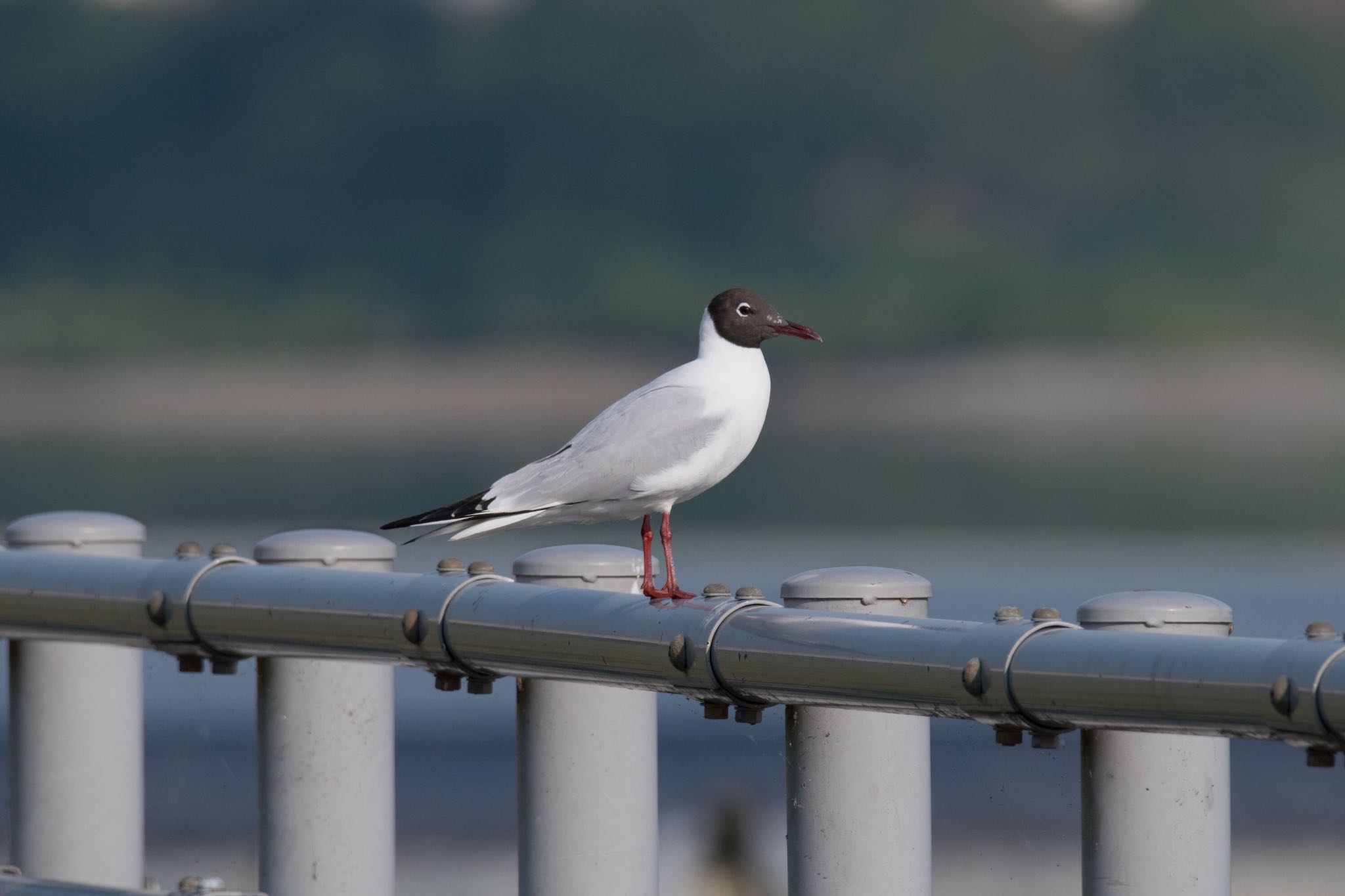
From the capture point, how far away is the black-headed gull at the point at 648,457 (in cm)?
438

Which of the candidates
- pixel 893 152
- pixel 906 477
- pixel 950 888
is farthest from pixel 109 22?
pixel 950 888

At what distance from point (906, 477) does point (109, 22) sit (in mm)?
Result: 94540

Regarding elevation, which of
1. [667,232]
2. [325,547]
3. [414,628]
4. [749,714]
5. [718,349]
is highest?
[667,232]

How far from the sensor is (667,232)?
16200 centimetres

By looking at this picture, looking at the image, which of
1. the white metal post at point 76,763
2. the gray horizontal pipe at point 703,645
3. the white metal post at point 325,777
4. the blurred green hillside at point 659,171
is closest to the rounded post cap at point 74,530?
the white metal post at point 76,763

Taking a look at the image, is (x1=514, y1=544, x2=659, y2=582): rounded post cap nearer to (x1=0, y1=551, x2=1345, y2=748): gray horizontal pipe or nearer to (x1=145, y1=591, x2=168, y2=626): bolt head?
(x1=0, y1=551, x2=1345, y2=748): gray horizontal pipe

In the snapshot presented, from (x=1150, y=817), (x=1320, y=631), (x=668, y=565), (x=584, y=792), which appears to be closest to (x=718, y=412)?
(x=668, y=565)

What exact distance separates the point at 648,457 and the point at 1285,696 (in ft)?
8.02

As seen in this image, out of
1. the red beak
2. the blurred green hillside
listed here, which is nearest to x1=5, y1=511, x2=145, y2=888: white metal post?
the red beak

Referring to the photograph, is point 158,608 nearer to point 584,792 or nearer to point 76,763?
Result: point 76,763

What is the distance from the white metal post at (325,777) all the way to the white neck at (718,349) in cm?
159

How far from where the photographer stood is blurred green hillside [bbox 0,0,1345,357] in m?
153

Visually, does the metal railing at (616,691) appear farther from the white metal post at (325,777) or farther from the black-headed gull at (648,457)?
the black-headed gull at (648,457)

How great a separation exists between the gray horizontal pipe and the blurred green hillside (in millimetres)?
145508
